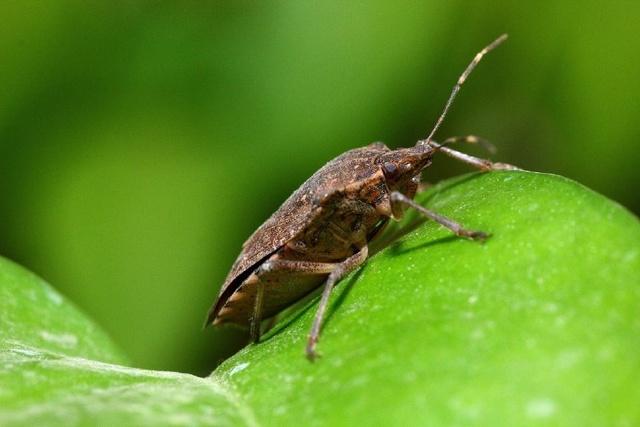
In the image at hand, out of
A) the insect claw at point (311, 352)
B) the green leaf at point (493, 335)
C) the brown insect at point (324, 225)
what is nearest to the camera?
the green leaf at point (493, 335)

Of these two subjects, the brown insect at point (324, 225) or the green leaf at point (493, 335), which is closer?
the green leaf at point (493, 335)

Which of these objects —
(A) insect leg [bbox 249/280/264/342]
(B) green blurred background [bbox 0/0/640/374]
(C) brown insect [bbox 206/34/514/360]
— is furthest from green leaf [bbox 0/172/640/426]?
(B) green blurred background [bbox 0/0/640/374]

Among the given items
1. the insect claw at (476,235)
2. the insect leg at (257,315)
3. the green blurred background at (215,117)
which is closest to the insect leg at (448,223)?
the insect claw at (476,235)

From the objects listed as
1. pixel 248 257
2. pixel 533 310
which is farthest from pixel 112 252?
pixel 533 310

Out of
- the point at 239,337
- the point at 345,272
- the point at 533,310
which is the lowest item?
the point at 239,337

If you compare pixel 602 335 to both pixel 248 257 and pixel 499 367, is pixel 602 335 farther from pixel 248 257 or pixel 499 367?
pixel 248 257

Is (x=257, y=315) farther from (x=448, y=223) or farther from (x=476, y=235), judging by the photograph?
(x=476, y=235)

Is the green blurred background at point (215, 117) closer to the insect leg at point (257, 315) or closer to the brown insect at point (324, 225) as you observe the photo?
the brown insect at point (324, 225)
